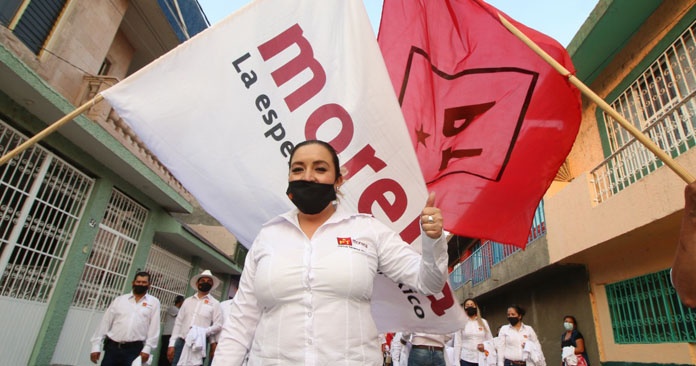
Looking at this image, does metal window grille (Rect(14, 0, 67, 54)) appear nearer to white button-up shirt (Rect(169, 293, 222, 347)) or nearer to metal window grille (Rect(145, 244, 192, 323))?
white button-up shirt (Rect(169, 293, 222, 347))

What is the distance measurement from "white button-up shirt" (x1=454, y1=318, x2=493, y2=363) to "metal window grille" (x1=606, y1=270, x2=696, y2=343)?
9.04 feet

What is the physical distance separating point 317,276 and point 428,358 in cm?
497

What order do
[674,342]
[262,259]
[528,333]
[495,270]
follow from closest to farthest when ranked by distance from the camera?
[262,259], [674,342], [528,333], [495,270]

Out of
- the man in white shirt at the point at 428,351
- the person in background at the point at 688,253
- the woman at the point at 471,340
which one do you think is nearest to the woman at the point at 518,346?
the woman at the point at 471,340

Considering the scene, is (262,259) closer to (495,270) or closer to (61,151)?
(61,151)

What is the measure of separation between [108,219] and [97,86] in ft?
8.24

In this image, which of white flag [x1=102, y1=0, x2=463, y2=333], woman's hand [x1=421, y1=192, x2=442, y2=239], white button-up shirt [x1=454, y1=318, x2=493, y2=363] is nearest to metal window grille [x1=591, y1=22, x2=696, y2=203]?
white button-up shirt [x1=454, y1=318, x2=493, y2=363]

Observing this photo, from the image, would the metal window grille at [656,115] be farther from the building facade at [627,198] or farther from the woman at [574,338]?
the woman at [574,338]

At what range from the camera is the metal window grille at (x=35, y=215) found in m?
5.82

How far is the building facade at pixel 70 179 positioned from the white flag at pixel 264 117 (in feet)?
11.4

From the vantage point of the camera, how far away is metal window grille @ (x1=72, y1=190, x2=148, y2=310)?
785cm

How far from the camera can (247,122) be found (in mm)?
2934

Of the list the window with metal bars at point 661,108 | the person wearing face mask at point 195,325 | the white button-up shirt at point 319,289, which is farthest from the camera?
the person wearing face mask at point 195,325

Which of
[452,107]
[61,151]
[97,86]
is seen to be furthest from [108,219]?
[452,107]
